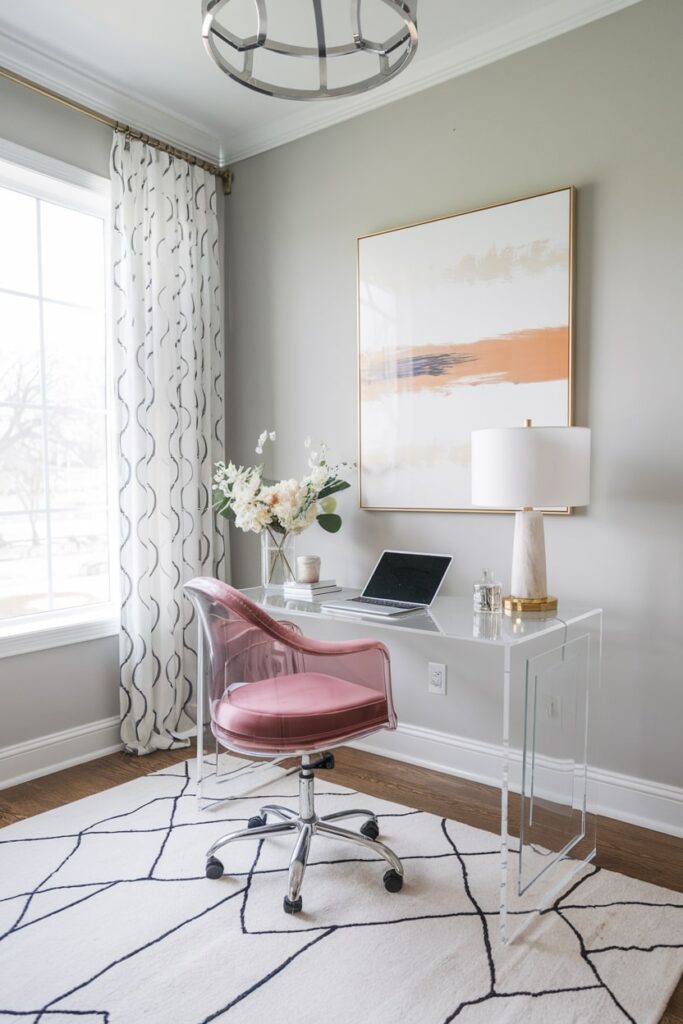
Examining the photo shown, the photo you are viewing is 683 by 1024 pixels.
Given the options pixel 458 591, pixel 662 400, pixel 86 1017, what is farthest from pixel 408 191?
pixel 86 1017

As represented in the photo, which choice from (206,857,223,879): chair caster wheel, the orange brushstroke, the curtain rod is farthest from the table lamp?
the curtain rod

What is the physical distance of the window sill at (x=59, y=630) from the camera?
2824 millimetres

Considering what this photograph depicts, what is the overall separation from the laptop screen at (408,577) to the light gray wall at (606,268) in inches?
11.4

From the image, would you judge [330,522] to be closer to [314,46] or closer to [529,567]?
[529,567]

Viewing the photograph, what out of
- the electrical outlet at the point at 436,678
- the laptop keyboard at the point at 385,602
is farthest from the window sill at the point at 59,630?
the electrical outlet at the point at 436,678

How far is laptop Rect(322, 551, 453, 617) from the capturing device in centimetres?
240

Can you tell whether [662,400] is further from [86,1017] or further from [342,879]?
[86,1017]

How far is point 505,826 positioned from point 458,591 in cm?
114

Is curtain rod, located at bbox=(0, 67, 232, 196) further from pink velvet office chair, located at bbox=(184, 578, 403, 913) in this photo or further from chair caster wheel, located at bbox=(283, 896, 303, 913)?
chair caster wheel, located at bbox=(283, 896, 303, 913)


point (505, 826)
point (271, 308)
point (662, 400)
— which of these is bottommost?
point (505, 826)

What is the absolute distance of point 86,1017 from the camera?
1584 millimetres

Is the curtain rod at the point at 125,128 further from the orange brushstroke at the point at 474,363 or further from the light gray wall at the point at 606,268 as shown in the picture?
the orange brushstroke at the point at 474,363

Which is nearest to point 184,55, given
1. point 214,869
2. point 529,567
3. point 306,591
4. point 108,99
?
point 108,99

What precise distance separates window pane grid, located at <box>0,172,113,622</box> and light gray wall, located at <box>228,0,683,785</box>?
111cm
